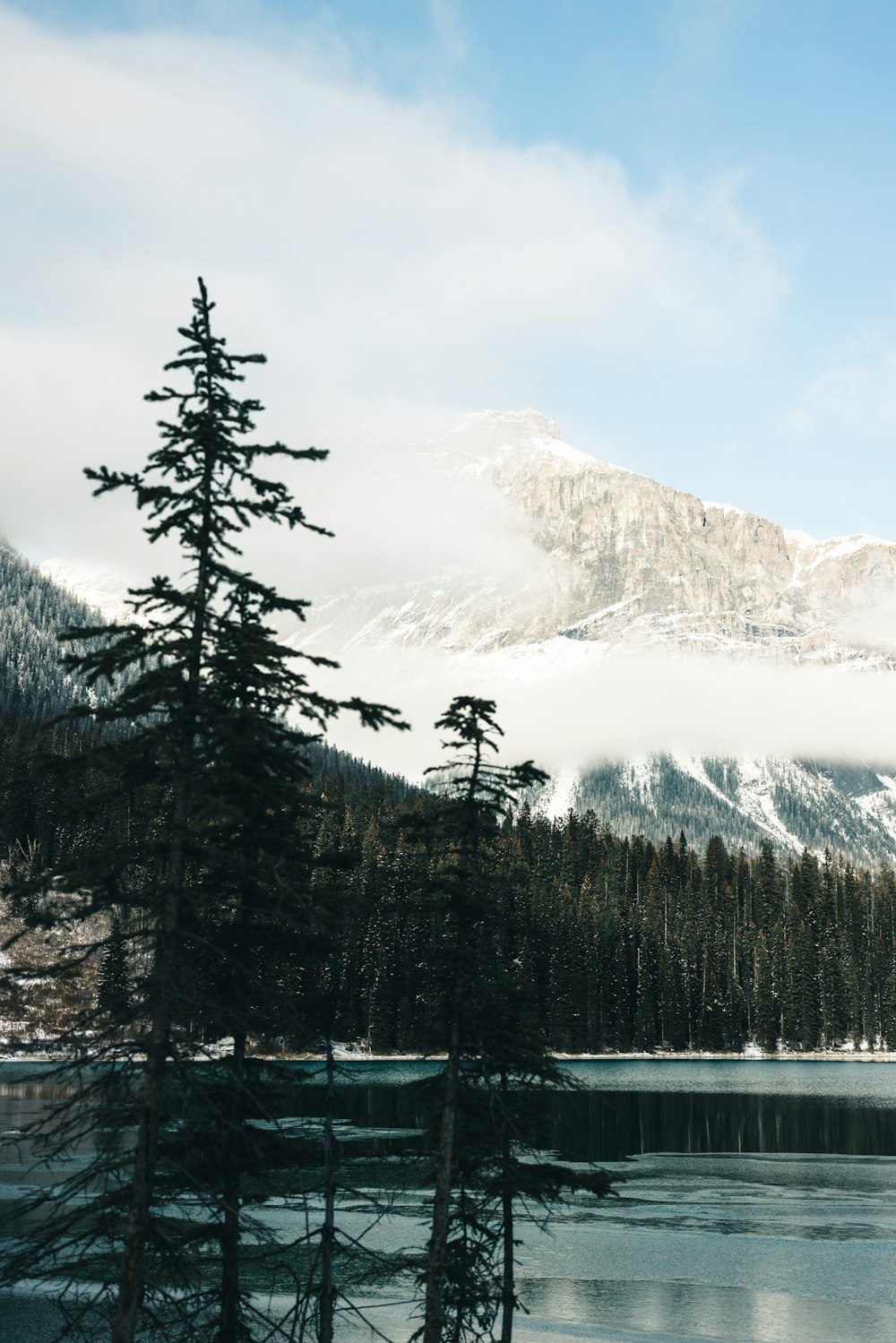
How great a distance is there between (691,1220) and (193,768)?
47714 mm

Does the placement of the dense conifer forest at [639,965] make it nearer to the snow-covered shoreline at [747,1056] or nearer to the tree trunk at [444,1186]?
the snow-covered shoreline at [747,1056]

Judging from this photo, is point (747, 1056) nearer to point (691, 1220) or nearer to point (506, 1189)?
point (691, 1220)

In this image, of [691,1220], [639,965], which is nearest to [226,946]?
[691,1220]

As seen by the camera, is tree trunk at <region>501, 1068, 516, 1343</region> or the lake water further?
the lake water

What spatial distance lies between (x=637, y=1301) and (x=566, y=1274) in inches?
190

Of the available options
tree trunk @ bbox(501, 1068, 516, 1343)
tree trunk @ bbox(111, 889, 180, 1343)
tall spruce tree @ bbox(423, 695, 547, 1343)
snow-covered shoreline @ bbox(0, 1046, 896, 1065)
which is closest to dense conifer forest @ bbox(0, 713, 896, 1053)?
snow-covered shoreline @ bbox(0, 1046, 896, 1065)

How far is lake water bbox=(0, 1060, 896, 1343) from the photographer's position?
4047 centimetres

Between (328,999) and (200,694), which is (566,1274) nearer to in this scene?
(328,999)

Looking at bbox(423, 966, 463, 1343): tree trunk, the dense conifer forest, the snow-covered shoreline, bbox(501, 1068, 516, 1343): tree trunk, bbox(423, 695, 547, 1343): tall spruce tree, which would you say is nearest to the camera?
bbox(423, 966, 463, 1343): tree trunk

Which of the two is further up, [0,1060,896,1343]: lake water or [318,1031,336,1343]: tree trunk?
[318,1031,336,1343]: tree trunk

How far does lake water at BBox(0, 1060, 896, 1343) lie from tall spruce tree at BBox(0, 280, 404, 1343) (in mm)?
2560

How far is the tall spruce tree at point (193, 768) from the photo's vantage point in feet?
60.8

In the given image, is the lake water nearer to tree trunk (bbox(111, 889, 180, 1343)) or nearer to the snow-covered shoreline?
tree trunk (bbox(111, 889, 180, 1343))

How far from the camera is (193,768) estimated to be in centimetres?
2028
